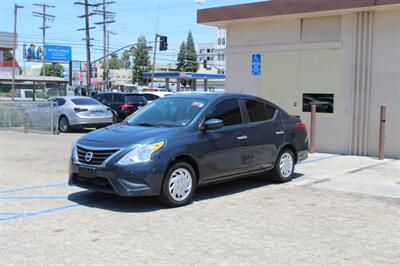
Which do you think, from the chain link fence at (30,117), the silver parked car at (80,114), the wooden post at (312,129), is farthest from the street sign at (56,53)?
the wooden post at (312,129)

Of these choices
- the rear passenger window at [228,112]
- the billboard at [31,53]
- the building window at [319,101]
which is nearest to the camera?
the rear passenger window at [228,112]

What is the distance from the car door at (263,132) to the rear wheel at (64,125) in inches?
477

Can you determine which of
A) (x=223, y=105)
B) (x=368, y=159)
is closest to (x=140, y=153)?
(x=223, y=105)

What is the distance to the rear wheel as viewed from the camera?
1967 centimetres

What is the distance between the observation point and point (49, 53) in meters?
87.8

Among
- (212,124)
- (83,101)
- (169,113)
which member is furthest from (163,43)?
(212,124)

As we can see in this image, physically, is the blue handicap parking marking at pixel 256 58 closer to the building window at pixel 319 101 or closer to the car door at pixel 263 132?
the building window at pixel 319 101

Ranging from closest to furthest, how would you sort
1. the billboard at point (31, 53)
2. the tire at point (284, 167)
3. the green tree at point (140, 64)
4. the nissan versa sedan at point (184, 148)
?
the nissan versa sedan at point (184, 148)
the tire at point (284, 167)
the billboard at point (31, 53)
the green tree at point (140, 64)

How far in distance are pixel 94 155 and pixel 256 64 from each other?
8748 mm

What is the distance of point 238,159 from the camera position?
26.9 feet

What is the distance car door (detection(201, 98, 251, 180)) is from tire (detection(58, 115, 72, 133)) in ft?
40.9

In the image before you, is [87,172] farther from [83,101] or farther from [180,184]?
[83,101]

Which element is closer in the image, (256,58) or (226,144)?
(226,144)

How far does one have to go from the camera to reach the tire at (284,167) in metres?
9.12
